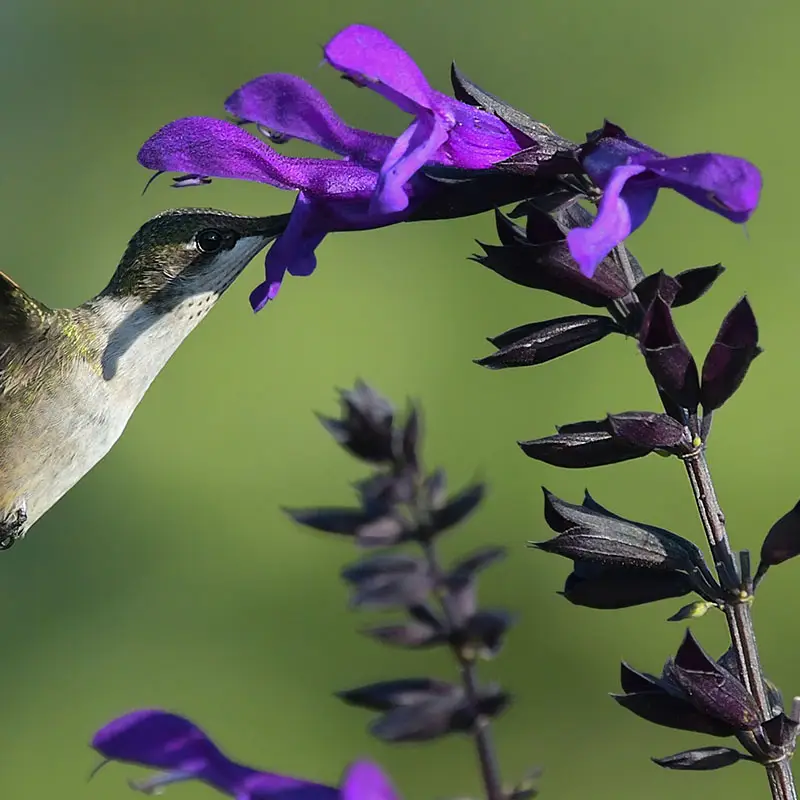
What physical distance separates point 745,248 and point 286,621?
5.94 ft

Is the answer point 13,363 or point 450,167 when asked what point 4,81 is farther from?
point 450,167

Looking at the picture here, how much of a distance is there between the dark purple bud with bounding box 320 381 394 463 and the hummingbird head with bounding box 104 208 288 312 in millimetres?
1140

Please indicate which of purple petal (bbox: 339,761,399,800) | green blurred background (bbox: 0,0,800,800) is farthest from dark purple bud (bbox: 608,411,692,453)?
green blurred background (bbox: 0,0,800,800)

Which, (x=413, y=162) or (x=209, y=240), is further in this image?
(x=209, y=240)

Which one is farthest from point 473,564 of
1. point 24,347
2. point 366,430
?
point 24,347

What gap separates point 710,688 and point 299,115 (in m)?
0.71

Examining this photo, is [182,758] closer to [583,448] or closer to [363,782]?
[363,782]

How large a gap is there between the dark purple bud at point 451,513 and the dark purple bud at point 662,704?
14.6 inches

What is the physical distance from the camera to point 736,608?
1.31 metres

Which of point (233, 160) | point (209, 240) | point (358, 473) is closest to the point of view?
point (233, 160)

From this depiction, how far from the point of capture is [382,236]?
14.6ft

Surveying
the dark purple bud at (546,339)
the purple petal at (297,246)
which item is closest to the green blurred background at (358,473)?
the purple petal at (297,246)

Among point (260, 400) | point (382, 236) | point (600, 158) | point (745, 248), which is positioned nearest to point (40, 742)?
point (260, 400)

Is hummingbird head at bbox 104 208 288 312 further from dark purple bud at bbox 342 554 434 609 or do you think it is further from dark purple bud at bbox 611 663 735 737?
dark purple bud at bbox 342 554 434 609
